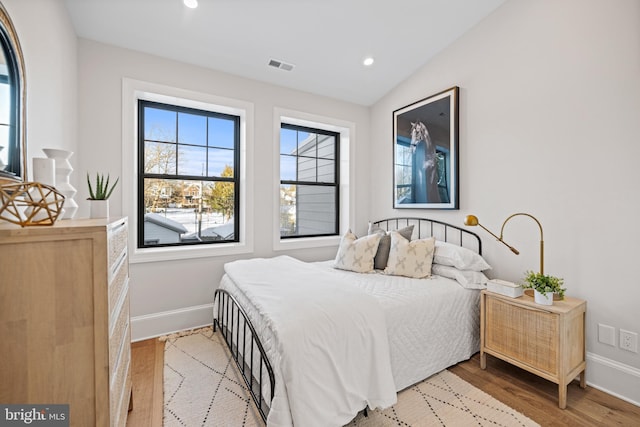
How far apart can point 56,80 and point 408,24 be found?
2.87 meters

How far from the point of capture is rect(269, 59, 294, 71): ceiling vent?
3.03 meters

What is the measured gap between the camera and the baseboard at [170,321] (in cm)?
271

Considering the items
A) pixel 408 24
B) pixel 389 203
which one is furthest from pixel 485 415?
pixel 408 24

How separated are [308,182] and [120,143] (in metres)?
2.13

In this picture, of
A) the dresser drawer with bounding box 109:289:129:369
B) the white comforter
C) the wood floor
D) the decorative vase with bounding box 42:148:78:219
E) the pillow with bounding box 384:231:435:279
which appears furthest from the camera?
the pillow with bounding box 384:231:435:279

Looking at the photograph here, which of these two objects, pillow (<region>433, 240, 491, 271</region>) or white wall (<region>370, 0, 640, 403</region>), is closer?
white wall (<region>370, 0, 640, 403</region>)

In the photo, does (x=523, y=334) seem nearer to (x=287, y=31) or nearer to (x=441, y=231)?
(x=441, y=231)

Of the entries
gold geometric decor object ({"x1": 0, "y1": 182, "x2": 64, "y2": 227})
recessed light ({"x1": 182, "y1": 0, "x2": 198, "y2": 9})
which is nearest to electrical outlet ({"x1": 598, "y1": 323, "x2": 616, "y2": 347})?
gold geometric decor object ({"x1": 0, "y1": 182, "x2": 64, "y2": 227})

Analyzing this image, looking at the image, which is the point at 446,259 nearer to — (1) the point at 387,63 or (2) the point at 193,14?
(1) the point at 387,63

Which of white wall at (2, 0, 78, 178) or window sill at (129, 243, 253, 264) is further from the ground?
white wall at (2, 0, 78, 178)

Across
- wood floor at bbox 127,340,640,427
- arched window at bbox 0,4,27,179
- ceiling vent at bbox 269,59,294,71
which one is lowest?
wood floor at bbox 127,340,640,427

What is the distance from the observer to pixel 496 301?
2.21 meters

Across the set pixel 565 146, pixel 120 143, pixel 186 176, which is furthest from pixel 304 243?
pixel 565 146

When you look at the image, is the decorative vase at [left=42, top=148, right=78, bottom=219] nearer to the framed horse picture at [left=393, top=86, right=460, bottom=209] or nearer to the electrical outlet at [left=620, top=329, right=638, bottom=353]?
the framed horse picture at [left=393, top=86, right=460, bottom=209]
